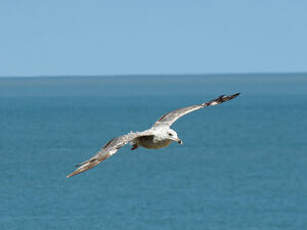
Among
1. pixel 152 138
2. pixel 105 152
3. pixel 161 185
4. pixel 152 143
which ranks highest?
pixel 161 185

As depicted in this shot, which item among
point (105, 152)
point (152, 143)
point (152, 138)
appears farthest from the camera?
point (152, 138)

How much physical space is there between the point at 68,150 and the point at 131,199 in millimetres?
40798

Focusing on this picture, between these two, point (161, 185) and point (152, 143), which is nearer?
point (152, 143)

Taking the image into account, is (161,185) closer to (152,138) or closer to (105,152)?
(152,138)

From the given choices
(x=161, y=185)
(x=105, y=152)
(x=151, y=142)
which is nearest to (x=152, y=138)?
(x=151, y=142)

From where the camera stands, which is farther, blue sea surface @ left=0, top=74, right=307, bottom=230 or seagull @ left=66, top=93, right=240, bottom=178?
blue sea surface @ left=0, top=74, right=307, bottom=230

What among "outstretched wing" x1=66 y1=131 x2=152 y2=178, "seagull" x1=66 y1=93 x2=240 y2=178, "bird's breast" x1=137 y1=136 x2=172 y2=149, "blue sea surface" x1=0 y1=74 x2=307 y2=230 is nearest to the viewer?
"outstretched wing" x1=66 y1=131 x2=152 y2=178

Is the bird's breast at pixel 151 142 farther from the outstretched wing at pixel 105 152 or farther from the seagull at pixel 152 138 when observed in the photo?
the outstretched wing at pixel 105 152

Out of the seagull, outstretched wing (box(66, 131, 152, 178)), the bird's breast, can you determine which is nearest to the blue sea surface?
the seagull

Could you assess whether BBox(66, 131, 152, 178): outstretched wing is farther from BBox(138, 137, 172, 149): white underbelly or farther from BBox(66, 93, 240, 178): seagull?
BBox(138, 137, 172, 149): white underbelly

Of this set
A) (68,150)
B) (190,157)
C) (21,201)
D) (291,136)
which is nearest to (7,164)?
(68,150)

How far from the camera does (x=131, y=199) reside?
305ft

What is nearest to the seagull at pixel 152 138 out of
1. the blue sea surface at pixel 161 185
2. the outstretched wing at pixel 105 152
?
the outstretched wing at pixel 105 152

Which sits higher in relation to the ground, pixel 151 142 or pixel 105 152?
pixel 151 142
